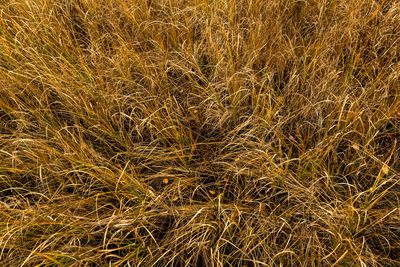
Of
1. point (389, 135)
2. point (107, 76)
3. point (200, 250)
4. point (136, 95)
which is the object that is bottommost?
point (200, 250)

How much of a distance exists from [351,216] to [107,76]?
58.7 inches

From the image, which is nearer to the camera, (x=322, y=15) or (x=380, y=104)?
(x=380, y=104)

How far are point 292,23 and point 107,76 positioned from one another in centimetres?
140

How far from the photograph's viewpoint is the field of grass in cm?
119

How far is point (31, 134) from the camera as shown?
64.2 inches

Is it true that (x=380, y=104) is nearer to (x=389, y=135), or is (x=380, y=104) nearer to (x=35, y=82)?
(x=389, y=135)

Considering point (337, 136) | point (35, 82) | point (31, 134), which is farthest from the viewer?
point (35, 82)

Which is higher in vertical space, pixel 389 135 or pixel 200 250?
pixel 389 135

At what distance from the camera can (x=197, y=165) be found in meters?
1.53

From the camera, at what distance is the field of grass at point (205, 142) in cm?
119

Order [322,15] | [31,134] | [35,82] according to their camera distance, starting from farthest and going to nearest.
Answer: [322,15], [35,82], [31,134]

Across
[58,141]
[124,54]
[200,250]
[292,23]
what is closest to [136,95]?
[124,54]

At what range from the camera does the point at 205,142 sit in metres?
1.64

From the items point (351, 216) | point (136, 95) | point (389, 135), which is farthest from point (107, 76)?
point (389, 135)
